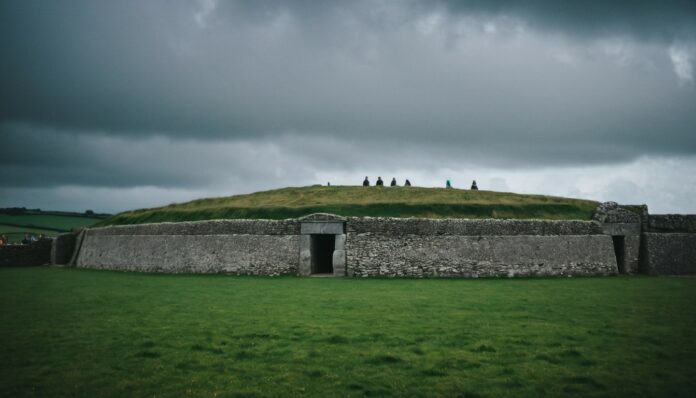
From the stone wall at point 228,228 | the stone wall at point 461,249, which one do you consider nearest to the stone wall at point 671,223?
the stone wall at point 461,249

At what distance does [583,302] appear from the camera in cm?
1300

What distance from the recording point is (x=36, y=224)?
217 ft

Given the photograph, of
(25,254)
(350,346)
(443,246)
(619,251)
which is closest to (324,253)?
(443,246)

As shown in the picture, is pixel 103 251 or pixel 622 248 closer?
pixel 622 248

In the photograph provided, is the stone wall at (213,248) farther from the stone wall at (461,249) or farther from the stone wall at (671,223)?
the stone wall at (671,223)

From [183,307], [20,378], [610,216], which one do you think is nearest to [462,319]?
[183,307]

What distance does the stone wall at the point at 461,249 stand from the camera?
22453 mm

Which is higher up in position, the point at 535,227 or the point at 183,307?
the point at 535,227

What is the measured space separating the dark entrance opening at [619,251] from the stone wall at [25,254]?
41456 millimetres

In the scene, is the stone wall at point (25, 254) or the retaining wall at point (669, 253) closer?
the retaining wall at point (669, 253)

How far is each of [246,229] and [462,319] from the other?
16072 millimetres

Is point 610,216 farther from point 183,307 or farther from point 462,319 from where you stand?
point 183,307

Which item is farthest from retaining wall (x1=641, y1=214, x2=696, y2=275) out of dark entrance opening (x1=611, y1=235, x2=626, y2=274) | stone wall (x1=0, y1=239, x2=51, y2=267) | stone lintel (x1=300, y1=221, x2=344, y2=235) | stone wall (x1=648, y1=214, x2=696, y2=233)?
stone wall (x1=0, y1=239, x2=51, y2=267)

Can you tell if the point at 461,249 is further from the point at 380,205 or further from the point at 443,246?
the point at 380,205
